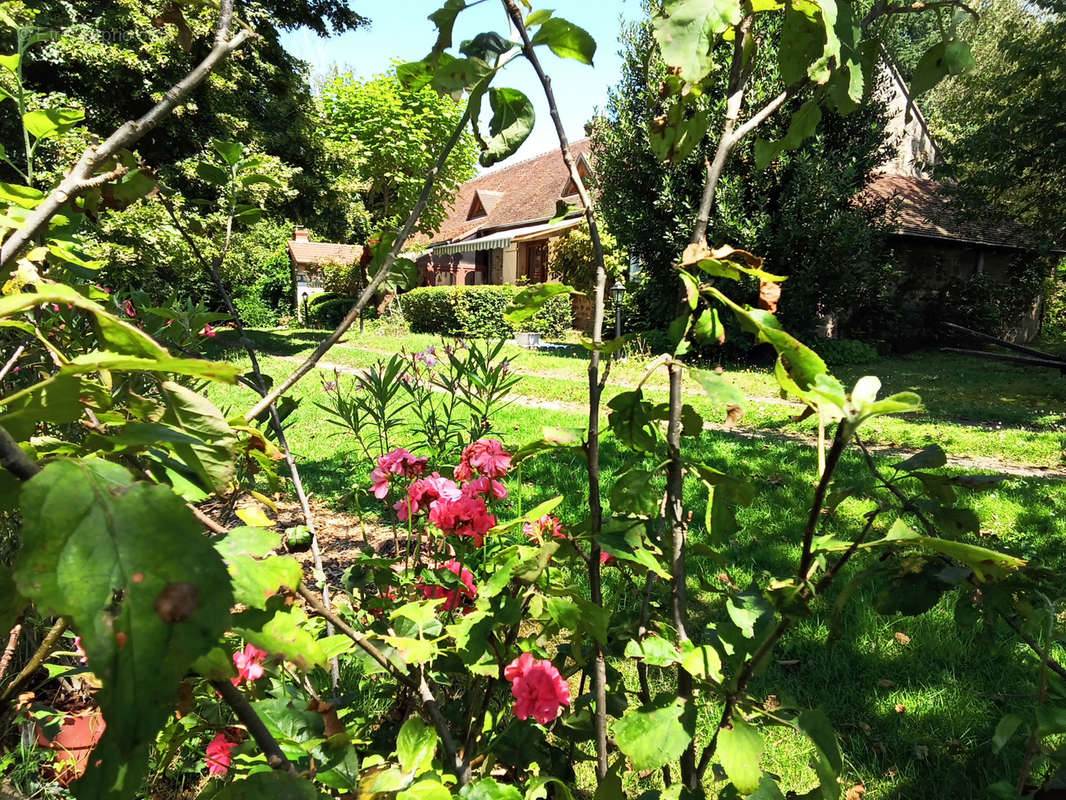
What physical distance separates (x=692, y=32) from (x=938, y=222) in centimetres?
1931

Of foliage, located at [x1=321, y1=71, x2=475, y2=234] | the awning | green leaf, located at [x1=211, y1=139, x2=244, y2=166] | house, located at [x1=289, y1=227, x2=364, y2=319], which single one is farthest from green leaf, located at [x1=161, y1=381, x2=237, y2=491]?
house, located at [x1=289, y1=227, x2=364, y2=319]

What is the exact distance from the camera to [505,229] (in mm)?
24312

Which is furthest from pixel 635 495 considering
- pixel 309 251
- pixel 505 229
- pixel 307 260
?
pixel 309 251

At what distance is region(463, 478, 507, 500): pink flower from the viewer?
1.28 meters

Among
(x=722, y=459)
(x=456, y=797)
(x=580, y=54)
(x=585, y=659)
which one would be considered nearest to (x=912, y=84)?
(x=580, y=54)

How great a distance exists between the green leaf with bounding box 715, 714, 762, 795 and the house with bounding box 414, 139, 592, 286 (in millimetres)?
18977

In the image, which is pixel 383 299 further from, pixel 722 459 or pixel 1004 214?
pixel 1004 214

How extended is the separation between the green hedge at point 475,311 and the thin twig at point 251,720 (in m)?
16.2

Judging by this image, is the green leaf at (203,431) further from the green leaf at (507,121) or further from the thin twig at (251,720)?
the green leaf at (507,121)

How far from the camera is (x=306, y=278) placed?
85.3 ft

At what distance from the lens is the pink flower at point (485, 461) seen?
4.28ft

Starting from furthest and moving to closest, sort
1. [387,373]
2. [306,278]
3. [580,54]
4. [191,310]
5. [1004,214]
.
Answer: [306,278], [1004,214], [191,310], [387,373], [580,54]

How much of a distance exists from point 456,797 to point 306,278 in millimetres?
27441

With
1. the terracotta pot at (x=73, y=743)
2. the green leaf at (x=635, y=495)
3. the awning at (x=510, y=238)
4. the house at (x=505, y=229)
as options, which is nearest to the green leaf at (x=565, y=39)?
the green leaf at (x=635, y=495)
